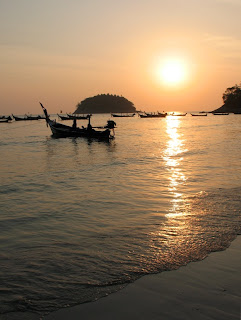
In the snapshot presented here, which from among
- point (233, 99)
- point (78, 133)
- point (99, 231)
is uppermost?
point (233, 99)

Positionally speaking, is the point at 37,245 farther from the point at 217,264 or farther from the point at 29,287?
the point at 217,264

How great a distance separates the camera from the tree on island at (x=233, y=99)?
185m

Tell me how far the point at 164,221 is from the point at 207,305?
12.7ft

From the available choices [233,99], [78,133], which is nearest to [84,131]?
[78,133]

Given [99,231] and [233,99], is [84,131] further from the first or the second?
[233,99]

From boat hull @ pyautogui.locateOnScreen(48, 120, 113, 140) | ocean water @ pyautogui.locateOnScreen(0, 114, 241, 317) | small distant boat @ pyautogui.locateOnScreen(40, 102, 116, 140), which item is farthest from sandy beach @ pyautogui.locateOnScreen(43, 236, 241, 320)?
boat hull @ pyautogui.locateOnScreen(48, 120, 113, 140)

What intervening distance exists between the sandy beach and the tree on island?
19610 cm

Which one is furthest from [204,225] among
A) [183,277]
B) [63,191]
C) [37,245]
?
[63,191]

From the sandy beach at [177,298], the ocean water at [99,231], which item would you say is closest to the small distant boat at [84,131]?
the ocean water at [99,231]

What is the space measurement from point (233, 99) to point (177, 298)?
653ft

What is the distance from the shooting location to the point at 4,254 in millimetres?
6270

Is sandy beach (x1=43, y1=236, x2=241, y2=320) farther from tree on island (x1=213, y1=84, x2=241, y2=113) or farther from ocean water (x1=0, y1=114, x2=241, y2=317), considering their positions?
tree on island (x1=213, y1=84, x2=241, y2=113)

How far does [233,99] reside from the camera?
18700 cm

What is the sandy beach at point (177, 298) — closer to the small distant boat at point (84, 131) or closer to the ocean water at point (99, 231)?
the ocean water at point (99, 231)
